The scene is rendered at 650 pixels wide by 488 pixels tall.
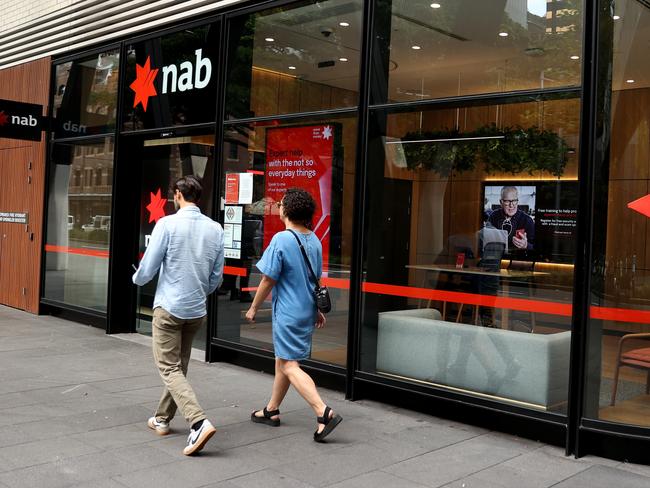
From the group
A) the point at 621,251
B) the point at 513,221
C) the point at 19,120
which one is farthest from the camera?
the point at 19,120

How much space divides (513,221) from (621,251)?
43.4 inches

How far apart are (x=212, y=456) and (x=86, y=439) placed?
97 cm

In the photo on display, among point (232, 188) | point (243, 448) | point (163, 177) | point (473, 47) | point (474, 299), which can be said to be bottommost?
point (243, 448)

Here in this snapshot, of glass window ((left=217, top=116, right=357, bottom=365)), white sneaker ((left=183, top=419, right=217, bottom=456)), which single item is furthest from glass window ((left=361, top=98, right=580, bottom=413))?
white sneaker ((left=183, top=419, right=217, bottom=456))

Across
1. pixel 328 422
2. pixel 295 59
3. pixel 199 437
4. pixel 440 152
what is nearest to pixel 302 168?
pixel 295 59

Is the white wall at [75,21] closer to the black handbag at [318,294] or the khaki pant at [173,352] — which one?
the black handbag at [318,294]

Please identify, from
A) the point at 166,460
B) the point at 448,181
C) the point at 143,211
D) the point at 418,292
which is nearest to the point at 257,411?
the point at 166,460

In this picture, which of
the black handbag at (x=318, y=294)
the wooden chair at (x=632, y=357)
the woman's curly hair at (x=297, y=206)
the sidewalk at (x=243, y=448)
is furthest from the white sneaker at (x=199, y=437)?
the wooden chair at (x=632, y=357)

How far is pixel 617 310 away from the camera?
17.0 feet

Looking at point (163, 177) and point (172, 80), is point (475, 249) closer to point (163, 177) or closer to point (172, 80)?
point (172, 80)

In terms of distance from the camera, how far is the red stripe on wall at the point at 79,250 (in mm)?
9941

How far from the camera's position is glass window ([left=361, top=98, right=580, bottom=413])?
18.0 ft

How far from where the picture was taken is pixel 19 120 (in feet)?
34.2

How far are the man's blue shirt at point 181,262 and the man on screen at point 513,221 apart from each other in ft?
8.74
